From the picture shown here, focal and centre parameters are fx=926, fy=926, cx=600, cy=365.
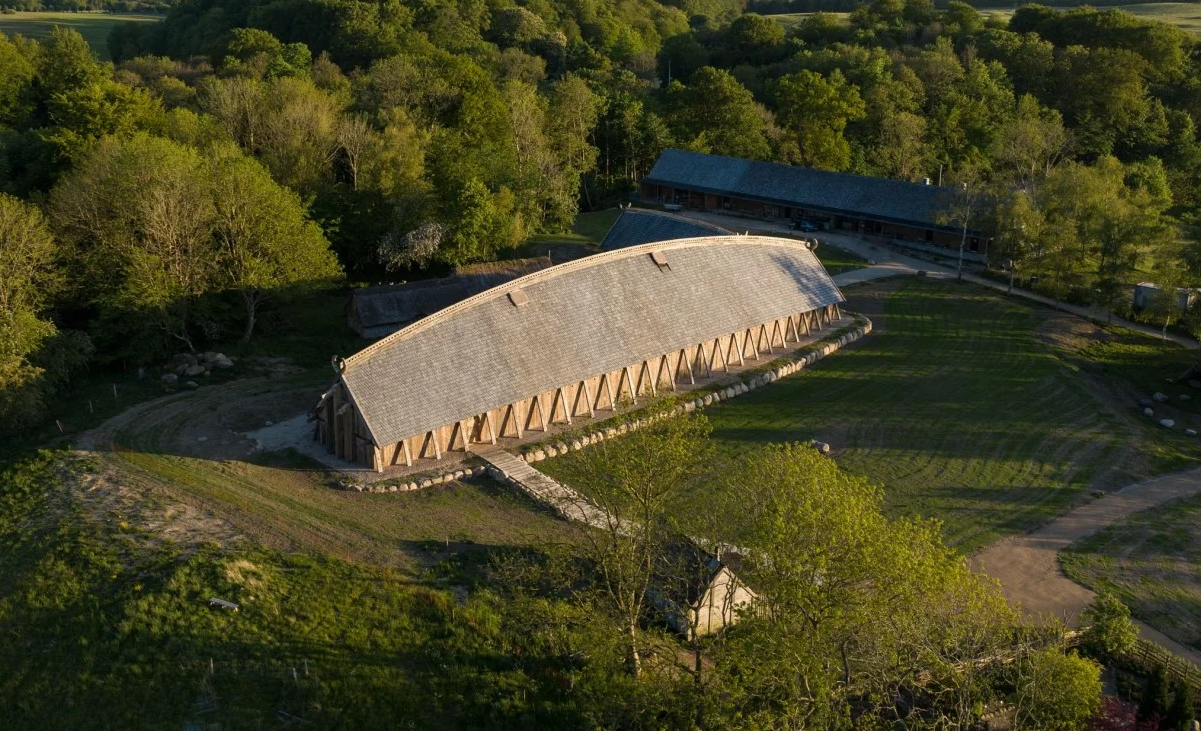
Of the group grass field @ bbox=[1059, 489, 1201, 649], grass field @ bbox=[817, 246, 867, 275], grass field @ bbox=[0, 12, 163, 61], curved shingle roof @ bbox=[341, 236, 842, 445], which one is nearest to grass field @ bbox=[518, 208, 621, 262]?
grass field @ bbox=[817, 246, 867, 275]

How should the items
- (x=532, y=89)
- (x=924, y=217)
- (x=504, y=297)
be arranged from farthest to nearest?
(x=532, y=89) → (x=924, y=217) → (x=504, y=297)

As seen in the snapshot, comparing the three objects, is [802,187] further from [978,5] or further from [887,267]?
[978,5]

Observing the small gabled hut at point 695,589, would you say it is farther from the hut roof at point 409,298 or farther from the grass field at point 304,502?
the hut roof at point 409,298

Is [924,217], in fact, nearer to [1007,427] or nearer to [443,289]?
[1007,427]

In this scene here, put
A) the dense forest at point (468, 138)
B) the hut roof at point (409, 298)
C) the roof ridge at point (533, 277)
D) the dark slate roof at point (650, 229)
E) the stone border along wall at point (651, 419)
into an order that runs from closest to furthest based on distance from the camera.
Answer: the stone border along wall at point (651, 419) → the roof ridge at point (533, 277) → the dense forest at point (468, 138) → the hut roof at point (409, 298) → the dark slate roof at point (650, 229)

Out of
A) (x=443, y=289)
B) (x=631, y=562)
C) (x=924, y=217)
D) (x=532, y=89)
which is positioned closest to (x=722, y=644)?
(x=631, y=562)

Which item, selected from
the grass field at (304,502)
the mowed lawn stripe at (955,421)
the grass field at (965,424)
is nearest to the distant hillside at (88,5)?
the grass field at (304,502)
